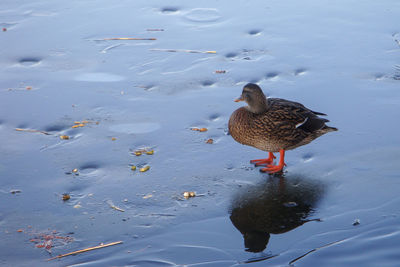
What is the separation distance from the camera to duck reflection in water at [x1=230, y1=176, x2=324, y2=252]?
166 inches

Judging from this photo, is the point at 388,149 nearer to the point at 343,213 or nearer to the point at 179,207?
the point at 343,213

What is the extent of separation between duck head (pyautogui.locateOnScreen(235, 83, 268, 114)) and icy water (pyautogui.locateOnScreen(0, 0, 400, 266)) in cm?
48

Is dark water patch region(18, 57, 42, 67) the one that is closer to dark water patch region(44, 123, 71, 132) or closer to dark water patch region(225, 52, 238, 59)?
dark water patch region(44, 123, 71, 132)

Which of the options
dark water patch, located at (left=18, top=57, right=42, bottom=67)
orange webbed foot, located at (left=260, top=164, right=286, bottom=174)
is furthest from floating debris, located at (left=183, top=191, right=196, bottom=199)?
dark water patch, located at (left=18, top=57, right=42, bottom=67)

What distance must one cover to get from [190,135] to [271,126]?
0.90 m

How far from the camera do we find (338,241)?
404 centimetres

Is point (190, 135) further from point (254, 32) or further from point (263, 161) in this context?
point (254, 32)

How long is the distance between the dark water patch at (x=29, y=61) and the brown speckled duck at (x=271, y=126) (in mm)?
3099

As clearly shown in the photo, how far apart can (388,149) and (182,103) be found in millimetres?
2217

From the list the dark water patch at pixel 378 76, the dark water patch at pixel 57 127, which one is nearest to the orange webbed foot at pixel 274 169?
the dark water patch at pixel 57 127

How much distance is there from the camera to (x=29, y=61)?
717 cm

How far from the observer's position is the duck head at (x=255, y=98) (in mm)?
5172

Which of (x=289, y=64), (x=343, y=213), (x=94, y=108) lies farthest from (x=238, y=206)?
(x=289, y=64)

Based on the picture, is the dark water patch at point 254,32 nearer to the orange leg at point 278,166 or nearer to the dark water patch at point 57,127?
the orange leg at point 278,166
